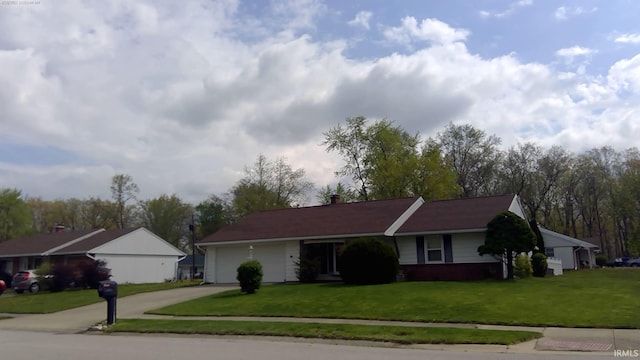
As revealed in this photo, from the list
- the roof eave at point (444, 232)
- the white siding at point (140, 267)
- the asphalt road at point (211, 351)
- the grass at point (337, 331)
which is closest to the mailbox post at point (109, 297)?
the grass at point (337, 331)

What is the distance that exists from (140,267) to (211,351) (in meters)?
35.3

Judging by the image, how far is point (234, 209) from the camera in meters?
67.8

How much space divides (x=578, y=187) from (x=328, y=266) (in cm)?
4894

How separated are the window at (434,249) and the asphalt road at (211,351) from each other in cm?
1587

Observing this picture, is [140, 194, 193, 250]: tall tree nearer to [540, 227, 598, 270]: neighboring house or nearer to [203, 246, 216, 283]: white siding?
[203, 246, 216, 283]: white siding

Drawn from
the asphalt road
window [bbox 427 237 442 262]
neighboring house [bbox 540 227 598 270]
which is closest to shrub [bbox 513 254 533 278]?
window [bbox 427 237 442 262]

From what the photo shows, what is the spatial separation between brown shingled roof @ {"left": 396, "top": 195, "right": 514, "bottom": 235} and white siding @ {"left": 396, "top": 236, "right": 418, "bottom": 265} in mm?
589

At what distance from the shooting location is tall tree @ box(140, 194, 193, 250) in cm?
7362

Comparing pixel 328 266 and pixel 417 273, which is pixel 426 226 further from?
pixel 328 266

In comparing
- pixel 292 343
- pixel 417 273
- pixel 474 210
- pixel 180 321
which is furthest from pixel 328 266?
pixel 292 343

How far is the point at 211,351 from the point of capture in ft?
38.4

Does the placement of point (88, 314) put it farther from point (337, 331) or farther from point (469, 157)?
point (469, 157)

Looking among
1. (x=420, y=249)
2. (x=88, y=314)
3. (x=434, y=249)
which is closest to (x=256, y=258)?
(x=420, y=249)

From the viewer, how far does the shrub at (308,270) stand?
2923 cm
